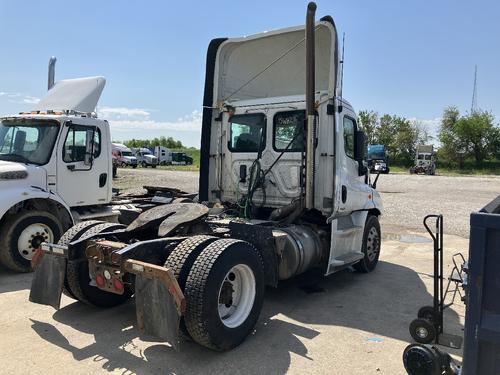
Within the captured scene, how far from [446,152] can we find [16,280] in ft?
231

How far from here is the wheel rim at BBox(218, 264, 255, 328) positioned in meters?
4.25

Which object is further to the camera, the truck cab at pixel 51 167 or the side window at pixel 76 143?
the side window at pixel 76 143

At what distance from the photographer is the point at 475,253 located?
240cm

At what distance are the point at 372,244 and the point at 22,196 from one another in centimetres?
567

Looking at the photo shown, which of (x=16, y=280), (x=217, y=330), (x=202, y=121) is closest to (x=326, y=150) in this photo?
(x=202, y=121)

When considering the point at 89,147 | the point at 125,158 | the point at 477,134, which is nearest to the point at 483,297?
the point at 89,147

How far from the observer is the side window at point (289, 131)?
6465 mm

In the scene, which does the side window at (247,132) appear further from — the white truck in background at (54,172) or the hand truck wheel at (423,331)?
the hand truck wheel at (423,331)

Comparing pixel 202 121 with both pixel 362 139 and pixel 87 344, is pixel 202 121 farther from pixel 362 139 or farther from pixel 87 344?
pixel 87 344

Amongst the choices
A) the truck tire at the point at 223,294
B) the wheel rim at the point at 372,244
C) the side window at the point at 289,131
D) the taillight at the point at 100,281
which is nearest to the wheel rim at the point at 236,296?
the truck tire at the point at 223,294

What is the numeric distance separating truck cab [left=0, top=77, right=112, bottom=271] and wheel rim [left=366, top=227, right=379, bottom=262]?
4.81 metres

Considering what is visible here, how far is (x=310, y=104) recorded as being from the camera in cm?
577

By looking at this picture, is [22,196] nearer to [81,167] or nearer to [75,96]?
[81,167]

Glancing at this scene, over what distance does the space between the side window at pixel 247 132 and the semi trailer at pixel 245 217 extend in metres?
0.02
